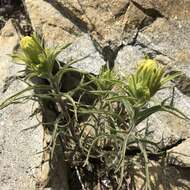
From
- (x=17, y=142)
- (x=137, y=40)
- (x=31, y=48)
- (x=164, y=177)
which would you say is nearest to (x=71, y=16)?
(x=137, y=40)

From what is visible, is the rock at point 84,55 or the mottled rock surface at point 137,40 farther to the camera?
the rock at point 84,55

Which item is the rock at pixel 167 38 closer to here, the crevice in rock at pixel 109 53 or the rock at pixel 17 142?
the crevice in rock at pixel 109 53

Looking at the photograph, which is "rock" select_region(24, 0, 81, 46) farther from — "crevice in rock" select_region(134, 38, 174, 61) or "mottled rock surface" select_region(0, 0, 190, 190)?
"crevice in rock" select_region(134, 38, 174, 61)

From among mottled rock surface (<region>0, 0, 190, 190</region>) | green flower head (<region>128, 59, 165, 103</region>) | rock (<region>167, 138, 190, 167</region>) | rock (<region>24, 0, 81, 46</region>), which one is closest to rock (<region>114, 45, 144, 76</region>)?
mottled rock surface (<region>0, 0, 190, 190</region>)

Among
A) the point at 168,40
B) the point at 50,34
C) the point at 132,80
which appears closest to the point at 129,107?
the point at 132,80

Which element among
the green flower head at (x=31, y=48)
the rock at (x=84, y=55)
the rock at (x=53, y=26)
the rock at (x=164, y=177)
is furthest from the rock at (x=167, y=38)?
the green flower head at (x=31, y=48)

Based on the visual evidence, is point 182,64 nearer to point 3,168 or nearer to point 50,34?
point 50,34
